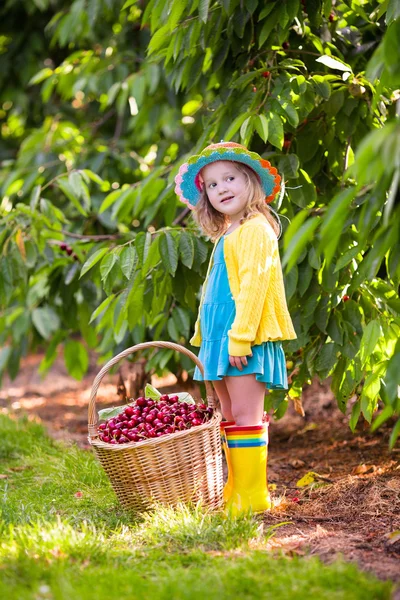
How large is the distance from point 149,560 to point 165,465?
0.45 metres

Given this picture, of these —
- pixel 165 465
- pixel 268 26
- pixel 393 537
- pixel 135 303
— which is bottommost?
pixel 393 537

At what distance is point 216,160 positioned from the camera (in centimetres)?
280

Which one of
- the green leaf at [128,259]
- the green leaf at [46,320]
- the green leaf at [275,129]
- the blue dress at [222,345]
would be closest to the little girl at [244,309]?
the blue dress at [222,345]

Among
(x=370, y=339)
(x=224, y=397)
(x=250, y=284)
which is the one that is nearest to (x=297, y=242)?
(x=250, y=284)

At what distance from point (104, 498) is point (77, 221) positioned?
7.52 ft

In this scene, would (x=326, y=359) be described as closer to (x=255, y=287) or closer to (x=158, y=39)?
(x=255, y=287)

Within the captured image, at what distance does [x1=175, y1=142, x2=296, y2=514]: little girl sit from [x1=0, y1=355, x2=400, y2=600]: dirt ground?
0.80 ft

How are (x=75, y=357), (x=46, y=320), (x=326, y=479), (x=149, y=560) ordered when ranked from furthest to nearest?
(x=75, y=357) < (x=46, y=320) < (x=326, y=479) < (x=149, y=560)

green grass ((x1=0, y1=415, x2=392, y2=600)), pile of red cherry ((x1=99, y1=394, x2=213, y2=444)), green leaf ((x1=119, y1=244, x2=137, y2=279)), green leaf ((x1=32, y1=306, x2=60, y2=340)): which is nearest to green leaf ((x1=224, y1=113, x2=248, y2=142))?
green leaf ((x1=119, y1=244, x2=137, y2=279))

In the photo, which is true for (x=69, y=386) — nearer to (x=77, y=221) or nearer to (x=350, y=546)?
(x=77, y=221)

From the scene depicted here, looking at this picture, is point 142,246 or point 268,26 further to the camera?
point 142,246

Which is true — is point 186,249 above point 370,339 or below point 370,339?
above

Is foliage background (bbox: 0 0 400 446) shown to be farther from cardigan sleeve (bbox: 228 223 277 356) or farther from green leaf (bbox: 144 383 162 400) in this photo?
green leaf (bbox: 144 383 162 400)

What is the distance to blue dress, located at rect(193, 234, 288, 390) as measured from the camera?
271 cm
